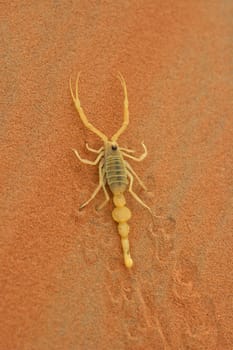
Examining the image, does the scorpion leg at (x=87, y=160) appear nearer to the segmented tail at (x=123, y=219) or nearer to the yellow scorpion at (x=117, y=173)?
the yellow scorpion at (x=117, y=173)

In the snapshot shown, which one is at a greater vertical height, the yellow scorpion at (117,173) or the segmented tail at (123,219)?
the yellow scorpion at (117,173)

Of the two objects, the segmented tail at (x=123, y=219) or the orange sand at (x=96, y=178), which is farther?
the segmented tail at (x=123, y=219)

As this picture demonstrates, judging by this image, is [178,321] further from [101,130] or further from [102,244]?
[101,130]

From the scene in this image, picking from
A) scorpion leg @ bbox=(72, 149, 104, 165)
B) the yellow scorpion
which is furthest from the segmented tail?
scorpion leg @ bbox=(72, 149, 104, 165)

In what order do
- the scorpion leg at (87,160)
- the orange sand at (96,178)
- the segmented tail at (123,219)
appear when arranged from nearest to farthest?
the orange sand at (96,178), the segmented tail at (123,219), the scorpion leg at (87,160)

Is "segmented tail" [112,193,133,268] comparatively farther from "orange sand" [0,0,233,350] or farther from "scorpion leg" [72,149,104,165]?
"scorpion leg" [72,149,104,165]

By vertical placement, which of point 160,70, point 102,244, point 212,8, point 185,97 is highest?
point 212,8

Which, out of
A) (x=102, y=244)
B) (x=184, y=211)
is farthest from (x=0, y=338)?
(x=184, y=211)

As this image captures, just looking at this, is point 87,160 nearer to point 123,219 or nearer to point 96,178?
point 96,178

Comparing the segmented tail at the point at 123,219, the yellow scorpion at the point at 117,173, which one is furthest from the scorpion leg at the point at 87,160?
the segmented tail at the point at 123,219
